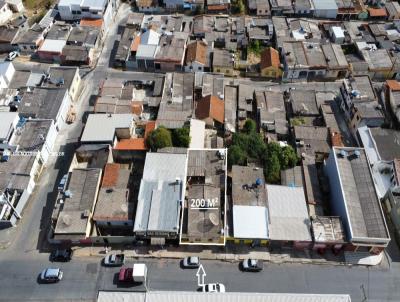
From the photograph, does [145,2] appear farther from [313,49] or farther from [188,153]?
[188,153]

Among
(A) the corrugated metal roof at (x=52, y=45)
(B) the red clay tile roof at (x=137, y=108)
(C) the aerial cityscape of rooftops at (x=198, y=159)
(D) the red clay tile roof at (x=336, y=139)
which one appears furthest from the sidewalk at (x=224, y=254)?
(A) the corrugated metal roof at (x=52, y=45)

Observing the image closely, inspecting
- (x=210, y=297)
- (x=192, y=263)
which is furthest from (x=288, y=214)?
(x=210, y=297)

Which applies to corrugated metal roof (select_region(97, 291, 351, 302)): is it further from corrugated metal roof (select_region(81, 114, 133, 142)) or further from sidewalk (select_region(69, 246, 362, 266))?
corrugated metal roof (select_region(81, 114, 133, 142))

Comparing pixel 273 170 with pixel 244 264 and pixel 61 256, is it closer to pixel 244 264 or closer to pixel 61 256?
pixel 244 264

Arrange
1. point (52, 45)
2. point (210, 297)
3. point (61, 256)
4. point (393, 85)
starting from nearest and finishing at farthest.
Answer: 1. point (210, 297)
2. point (61, 256)
3. point (393, 85)
4. point (52, 45)

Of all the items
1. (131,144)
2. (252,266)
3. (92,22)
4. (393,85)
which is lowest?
(252,266)

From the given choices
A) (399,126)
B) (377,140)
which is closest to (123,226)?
(377,140)

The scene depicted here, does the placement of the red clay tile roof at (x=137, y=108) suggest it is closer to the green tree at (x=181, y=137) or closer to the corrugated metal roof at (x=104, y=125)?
the corrugated metal roof at (x=104, y=125)
